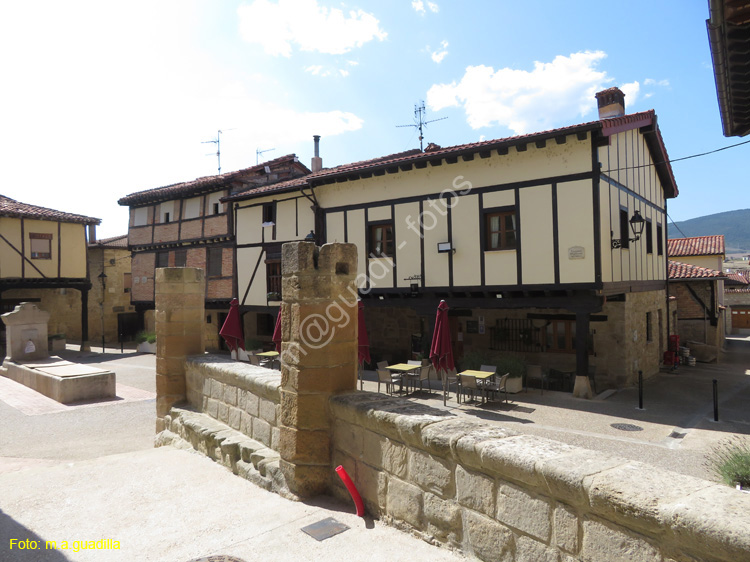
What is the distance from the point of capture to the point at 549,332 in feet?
45.1

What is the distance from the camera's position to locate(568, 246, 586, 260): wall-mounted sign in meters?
10.4

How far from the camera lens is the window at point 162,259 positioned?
20900mm

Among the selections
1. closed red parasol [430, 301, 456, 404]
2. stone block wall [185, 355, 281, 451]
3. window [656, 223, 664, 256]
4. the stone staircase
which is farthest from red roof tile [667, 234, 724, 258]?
the stone staircase

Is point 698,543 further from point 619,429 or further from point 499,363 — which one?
point 499,363

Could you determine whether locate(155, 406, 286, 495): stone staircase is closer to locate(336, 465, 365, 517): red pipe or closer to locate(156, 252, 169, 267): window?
locate(336, 465, 365, 517): red pipe

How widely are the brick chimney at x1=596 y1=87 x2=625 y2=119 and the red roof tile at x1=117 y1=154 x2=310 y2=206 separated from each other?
1241 cm

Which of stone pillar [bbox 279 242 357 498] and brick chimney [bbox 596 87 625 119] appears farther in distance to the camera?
brick chimney [bbox 596 87 625 119]

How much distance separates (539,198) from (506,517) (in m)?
9.51

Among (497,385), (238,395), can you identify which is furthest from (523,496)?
(497,385)

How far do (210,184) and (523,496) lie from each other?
60.5 feet

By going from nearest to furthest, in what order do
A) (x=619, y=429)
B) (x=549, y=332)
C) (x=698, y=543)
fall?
(x=698, y=543)
(x=619, y=429)
(x=549, y=332)

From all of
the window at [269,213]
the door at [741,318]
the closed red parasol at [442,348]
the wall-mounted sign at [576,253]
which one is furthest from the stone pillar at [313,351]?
the door at [741,318]

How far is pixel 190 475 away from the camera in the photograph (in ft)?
16.3

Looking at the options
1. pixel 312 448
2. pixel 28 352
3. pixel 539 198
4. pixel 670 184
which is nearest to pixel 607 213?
pixel 539 198
